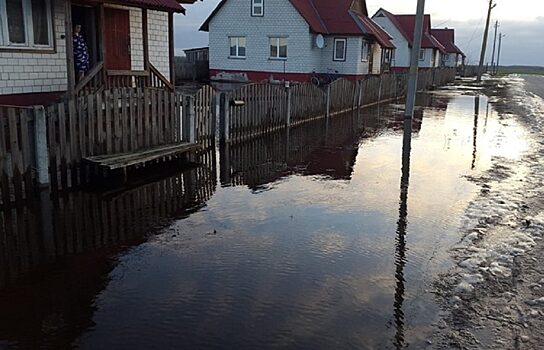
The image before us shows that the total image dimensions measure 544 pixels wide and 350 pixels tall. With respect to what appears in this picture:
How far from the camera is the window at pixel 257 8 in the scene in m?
36.0

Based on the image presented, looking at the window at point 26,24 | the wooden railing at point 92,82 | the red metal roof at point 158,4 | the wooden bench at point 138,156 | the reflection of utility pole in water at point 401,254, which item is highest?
the red metal roof at point 158,4

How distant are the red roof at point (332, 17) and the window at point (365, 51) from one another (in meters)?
1.00

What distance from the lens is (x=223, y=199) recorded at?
8711 millimetres

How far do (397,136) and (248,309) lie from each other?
12.8m

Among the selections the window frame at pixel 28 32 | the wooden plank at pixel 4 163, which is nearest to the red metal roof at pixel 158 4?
the window frame at pixel 28 32

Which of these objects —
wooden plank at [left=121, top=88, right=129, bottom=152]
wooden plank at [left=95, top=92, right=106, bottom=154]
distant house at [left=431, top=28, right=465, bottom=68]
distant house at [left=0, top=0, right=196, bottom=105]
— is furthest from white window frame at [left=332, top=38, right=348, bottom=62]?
distant house at [left=431, top=28, right=465, bottom=68]

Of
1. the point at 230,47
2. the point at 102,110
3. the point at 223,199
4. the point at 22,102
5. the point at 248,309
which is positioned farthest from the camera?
the point at 230,47

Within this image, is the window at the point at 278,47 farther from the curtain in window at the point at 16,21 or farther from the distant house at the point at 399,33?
the curtain in window at the point at 16,21

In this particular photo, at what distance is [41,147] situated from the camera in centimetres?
812

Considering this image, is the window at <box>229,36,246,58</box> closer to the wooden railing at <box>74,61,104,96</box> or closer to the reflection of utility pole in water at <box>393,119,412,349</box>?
the wooden railing at <box>74,61,104,96</box>

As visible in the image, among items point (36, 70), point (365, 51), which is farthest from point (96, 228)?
point (365, 51)

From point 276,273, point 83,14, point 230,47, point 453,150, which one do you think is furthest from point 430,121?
Answer: point 230,47

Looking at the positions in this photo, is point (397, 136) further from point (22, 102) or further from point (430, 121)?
point (22, 102)

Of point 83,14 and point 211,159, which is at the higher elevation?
point 83,14
